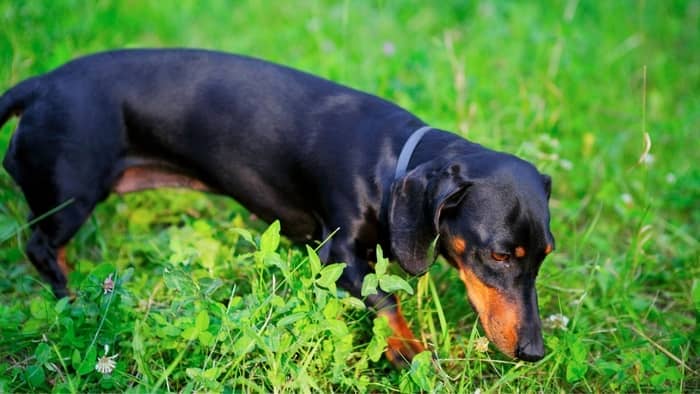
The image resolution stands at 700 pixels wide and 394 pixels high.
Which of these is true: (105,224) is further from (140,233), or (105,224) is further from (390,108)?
(390,108)

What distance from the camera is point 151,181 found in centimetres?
399

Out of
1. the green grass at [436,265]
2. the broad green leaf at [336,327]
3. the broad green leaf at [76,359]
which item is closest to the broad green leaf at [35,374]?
the green grass at [436,265]

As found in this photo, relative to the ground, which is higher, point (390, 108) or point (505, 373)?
point (390, 108)

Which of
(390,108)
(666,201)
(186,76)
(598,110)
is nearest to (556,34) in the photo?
(598,110)

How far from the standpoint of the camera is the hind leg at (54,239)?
372 cm

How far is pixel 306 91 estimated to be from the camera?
3.68 m

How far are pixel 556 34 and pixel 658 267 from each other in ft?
7.57

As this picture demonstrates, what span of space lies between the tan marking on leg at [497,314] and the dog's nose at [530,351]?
0.08ft

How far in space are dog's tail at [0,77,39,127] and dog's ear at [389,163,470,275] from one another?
1.71 meters

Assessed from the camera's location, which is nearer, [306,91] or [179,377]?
[179,377]

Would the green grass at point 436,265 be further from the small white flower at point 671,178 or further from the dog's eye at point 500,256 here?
the dog's eye at point 500,256

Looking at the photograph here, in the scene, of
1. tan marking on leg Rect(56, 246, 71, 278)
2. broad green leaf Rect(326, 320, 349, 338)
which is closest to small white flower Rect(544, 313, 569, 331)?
broad green leaf Rect(326, 320, 349, 338)

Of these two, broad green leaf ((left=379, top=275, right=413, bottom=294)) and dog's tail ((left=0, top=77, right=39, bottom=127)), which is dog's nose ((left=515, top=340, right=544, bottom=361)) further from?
dog's tail ((left=0, top=77, right=39, bottom=127))

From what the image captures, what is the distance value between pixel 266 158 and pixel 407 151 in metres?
0.71
